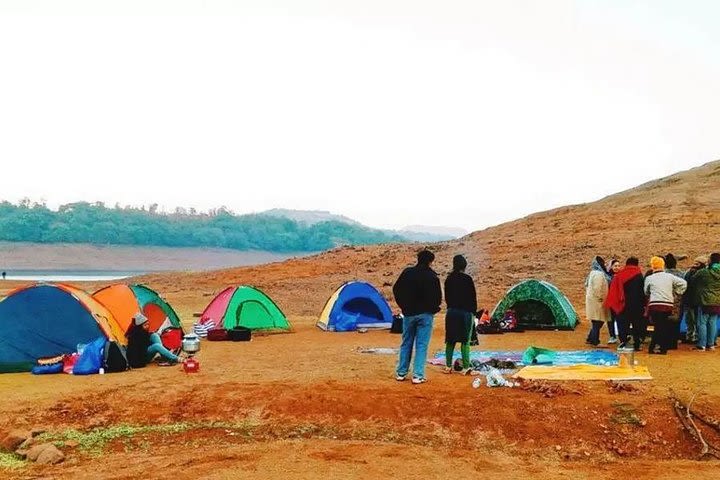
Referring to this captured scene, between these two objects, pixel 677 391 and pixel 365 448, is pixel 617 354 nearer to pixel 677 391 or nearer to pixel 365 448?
pixel 677 391

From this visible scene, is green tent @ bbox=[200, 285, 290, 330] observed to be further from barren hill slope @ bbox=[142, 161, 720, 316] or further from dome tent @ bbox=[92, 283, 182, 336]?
barren hill slope @ bbox=[142, 161, 720, 316]

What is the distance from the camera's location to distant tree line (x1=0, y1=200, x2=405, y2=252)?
9581 cm

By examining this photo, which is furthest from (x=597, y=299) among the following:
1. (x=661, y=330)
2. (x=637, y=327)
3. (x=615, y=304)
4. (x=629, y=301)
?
(x=661, y=330)

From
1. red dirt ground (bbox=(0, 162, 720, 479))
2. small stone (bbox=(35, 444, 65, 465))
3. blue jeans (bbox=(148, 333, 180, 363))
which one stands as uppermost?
blue jeans (bbox=(148, 333, 180, 363))

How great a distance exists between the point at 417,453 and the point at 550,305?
426 inches

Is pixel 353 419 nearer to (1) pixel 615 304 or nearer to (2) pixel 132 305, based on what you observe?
(1) pixel 615 304

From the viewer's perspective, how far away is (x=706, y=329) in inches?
539

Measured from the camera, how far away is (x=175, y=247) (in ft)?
348

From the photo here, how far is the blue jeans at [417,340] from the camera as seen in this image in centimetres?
1084

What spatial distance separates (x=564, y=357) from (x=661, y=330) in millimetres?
2025

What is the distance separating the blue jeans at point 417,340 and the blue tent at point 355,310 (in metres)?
8.21

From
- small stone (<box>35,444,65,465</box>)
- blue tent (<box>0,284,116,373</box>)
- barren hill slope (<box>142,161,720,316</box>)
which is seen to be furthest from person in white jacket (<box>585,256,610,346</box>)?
small stone (<box>35,444,65,465</box>)

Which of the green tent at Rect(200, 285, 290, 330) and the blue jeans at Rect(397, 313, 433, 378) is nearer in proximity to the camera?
the blue jeans at Rect(397, 313, 433, 378)

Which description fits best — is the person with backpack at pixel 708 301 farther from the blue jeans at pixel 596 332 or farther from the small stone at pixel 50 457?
the small stone at pixel 50 457
